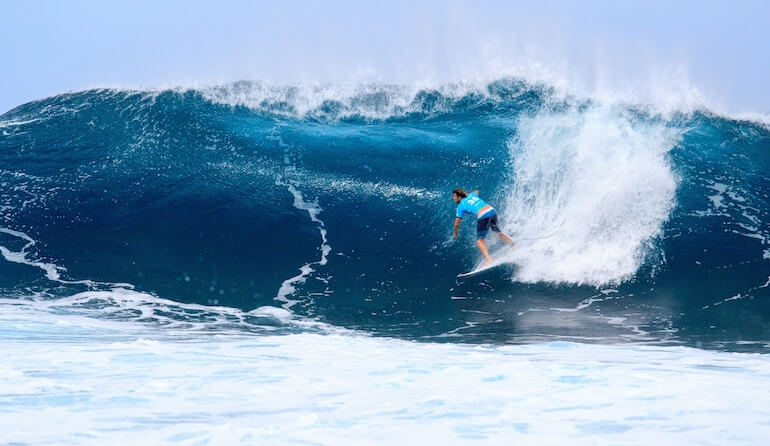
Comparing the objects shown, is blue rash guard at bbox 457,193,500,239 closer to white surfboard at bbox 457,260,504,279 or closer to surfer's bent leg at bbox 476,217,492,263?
surfer's bent leg at bbox 476,217,492,263

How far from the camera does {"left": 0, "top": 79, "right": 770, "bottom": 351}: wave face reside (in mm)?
7758

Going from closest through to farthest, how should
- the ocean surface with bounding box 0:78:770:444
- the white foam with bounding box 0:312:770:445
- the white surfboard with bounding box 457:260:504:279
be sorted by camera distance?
the white foam with bounding box 0:312:770:445, the ocean surface with bounding box 0:78:770:444, the white surfboard with bounding box 457:260:504:279

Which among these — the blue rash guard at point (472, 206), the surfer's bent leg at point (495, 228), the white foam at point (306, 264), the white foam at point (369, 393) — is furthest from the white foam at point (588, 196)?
the white foam at point (369, 393)

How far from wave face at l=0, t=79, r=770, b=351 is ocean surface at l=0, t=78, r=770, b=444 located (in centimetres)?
4

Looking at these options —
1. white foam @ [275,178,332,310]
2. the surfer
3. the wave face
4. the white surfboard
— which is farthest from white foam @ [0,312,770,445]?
the surfer

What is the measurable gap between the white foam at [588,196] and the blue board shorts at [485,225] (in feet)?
1.54

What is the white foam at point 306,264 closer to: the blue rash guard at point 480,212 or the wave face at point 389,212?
the wave face at point 389,212

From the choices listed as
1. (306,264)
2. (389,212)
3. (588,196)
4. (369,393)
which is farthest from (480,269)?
(369,393)

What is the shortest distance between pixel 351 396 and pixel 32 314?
15.1 feet

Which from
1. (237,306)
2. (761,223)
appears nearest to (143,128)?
(237,306)

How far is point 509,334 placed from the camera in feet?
21.7

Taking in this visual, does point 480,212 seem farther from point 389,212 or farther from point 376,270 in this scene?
point 389,212

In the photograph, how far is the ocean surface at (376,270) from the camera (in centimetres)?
373

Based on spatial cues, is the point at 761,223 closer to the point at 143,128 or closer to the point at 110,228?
the point at 110,228
